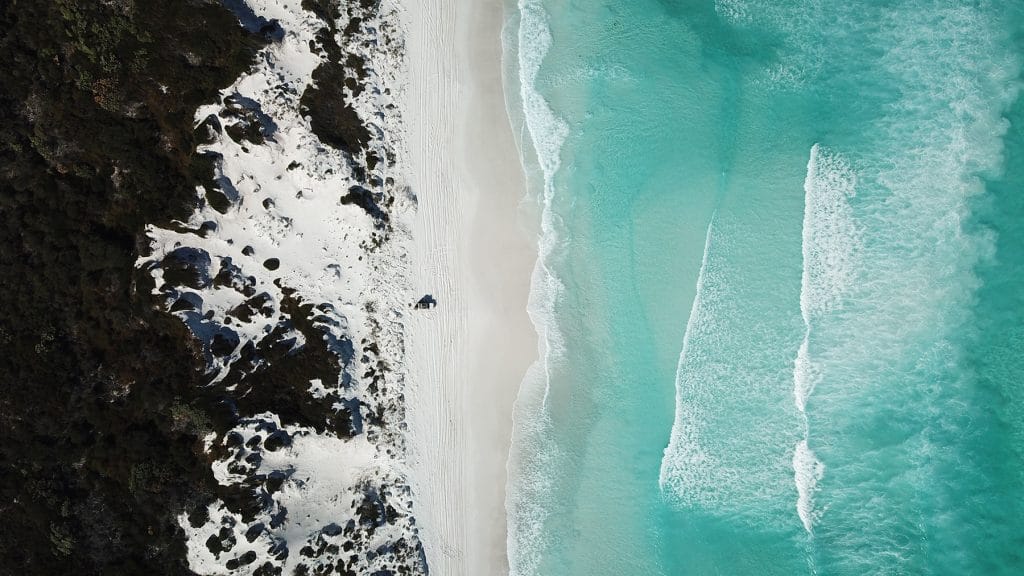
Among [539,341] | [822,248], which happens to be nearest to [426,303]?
[539,341]

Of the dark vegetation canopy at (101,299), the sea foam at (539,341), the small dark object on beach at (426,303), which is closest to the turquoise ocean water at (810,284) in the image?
the sea foam at (539,341)

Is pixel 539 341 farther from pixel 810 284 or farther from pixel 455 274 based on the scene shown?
pixel 810 284

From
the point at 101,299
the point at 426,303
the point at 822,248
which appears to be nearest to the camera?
the point at 822,248

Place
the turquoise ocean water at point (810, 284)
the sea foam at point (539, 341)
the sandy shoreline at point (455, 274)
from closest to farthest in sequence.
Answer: the turquoise ocean water at point (810, 284) < the sea foam at point (539, 341) < the sandy shoreline at point (455, 274)

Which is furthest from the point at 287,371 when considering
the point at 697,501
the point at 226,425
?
the point at 697,501

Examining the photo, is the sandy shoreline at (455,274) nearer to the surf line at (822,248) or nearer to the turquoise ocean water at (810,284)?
the turquoise ocean water at (810,284)

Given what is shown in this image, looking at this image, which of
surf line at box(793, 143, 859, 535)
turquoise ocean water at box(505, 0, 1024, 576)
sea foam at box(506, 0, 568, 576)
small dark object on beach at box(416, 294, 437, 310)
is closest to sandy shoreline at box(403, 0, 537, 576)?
small dark object on beach at box(416, 294, 437, 310)

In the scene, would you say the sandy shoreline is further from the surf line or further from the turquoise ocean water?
the surf line
